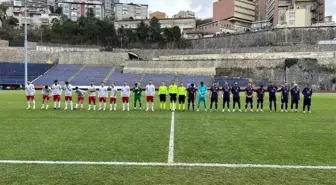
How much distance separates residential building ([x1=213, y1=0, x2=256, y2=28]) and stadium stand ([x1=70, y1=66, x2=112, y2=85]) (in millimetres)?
51744

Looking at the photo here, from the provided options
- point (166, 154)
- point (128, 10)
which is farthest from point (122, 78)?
point (128, 10)

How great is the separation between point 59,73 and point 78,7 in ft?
334

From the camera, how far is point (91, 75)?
64.8m

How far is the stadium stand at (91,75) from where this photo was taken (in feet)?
198

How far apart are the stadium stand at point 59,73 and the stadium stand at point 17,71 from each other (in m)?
1.79

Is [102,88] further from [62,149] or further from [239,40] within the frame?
[239,40]

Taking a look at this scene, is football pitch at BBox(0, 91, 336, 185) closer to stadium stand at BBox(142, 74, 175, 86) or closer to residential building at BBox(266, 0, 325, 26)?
stadium stand at BBox(142, 74, 175, 86)

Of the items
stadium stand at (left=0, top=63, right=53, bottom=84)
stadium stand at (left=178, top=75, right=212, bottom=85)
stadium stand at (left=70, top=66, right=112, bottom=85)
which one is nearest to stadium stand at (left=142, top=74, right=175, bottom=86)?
stadium stand at (left=178, top=75, right=212, bottom=85)

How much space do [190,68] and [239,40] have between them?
18.3m

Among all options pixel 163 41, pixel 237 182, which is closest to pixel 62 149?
pixel 237 182

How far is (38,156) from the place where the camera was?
25.7 feet

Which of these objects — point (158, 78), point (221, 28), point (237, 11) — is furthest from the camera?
point (237, 11)

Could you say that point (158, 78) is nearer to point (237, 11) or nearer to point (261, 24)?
point (261, 24)

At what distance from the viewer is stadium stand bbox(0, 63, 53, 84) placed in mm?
59906
